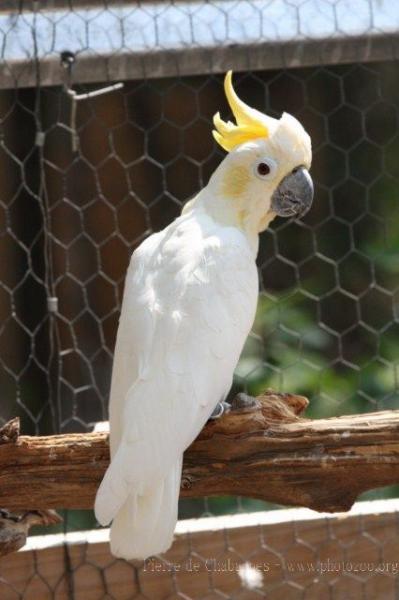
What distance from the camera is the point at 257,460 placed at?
100cm

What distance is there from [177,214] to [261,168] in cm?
79

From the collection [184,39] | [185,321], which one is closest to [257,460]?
[185,321]

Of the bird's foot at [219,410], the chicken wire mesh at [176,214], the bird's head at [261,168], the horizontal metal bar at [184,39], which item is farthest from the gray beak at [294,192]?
the chicken wire mesh at [176,214]

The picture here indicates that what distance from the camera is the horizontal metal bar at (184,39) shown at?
1492 mm

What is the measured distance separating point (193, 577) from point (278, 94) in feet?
3.25

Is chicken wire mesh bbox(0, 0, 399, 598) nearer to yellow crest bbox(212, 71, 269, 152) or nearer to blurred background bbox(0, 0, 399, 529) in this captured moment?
blurred background bbox(0, 0, 399, 529)

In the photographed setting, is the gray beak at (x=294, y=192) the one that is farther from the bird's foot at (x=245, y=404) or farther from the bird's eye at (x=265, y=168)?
the bird's foot at (x=245, y=404)

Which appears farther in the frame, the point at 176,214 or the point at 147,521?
the point at 176,214

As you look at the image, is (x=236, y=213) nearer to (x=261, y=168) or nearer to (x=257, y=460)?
(x=261, y=168)

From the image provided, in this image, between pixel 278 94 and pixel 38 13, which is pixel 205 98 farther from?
pixel 38 13

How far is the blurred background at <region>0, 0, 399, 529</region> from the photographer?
1.86 metres

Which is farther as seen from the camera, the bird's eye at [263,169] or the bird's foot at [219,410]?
the bird's eye at [263,169]

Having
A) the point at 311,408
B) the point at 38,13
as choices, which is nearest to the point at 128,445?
the point at 38,13

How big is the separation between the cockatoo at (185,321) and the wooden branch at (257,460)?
41mm
